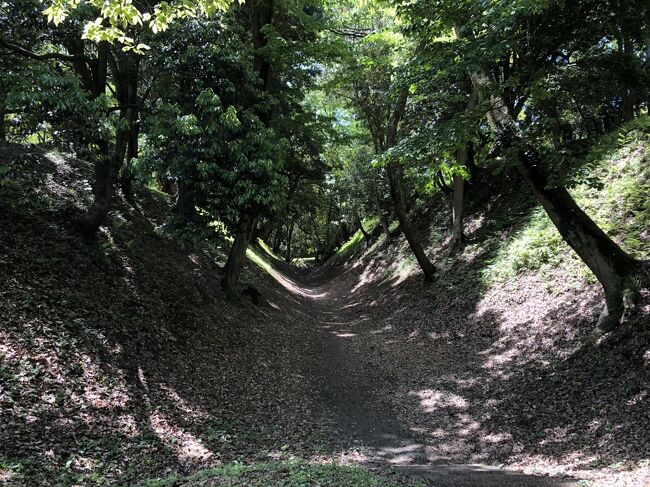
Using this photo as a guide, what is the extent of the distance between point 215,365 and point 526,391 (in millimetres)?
6119

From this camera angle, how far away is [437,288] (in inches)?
604

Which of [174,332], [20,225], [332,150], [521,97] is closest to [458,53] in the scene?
[521,97]

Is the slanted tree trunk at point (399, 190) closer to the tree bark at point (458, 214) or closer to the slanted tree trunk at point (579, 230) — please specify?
the tree bark at point (458, 214)

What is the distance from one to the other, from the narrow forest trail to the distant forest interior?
6 centimetres

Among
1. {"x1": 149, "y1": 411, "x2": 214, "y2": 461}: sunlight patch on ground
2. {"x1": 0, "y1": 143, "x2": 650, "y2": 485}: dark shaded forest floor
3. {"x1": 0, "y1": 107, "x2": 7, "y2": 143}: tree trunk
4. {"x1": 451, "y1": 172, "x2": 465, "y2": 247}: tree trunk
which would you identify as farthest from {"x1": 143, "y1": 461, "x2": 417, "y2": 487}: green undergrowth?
{"x1": 451, "y1": 172, "x2": 465, "y2": 247}: tree trunk

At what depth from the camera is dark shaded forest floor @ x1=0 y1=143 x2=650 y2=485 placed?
5652 mm

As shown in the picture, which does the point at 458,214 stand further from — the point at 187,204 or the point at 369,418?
the point at 369,418

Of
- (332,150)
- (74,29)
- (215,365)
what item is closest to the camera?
(74,29)

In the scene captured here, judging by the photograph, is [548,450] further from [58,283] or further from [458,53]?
[58,283]

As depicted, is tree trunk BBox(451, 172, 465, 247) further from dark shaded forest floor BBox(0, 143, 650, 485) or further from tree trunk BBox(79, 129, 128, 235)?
tree trunk BBox(79, 129, 128, 235)

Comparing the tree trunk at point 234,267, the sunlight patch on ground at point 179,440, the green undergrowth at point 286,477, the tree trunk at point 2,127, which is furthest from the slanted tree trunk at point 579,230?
the tree trunk at point 2,127

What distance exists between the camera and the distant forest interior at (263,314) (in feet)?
18.9

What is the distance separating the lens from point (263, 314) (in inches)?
586

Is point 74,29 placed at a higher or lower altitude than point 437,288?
higher
